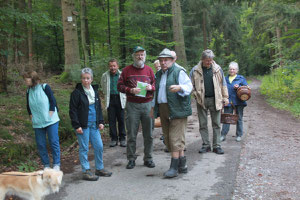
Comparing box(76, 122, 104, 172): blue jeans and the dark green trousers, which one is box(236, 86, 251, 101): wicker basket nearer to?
the dark green trousers

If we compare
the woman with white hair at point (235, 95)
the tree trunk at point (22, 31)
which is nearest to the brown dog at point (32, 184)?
the tree trunk at point (22, 31)

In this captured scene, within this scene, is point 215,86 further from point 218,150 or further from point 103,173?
point 103,173

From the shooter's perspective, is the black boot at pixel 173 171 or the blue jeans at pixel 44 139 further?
the blue jeans at pixel 44 139

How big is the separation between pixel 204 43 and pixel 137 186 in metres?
21.3

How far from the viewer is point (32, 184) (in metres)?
3.30

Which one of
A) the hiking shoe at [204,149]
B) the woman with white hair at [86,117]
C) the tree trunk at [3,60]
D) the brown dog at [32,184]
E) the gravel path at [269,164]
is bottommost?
the gravel path at [269,164]

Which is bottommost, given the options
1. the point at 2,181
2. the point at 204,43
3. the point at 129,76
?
the point at 2,181

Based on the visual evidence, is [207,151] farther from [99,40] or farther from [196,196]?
[99,40]

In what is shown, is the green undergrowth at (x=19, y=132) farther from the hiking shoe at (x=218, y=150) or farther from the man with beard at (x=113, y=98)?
the hiking shoe at (x=218, y=150)

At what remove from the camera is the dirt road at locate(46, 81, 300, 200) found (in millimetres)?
4133

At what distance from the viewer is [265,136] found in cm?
782

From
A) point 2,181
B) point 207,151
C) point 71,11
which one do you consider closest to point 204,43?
point 71,11

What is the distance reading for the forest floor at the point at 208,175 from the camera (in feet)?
13.6

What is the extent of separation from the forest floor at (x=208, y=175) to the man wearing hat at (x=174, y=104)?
0.35 meters
